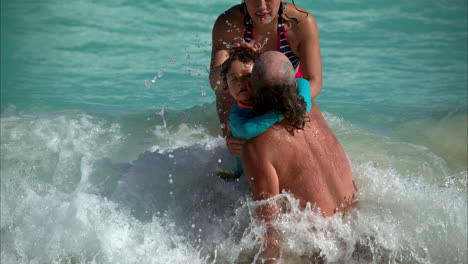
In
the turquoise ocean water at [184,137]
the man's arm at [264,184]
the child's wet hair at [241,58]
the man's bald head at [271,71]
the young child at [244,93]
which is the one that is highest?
the man's bald head at [271,71]

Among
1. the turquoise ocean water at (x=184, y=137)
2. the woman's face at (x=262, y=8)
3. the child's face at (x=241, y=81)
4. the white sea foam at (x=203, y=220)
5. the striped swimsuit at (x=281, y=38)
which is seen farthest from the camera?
the striped swimsuit at (x=281, y=38)

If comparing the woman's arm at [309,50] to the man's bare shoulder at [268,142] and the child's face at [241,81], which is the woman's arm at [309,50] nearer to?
the child's face at [241,81]

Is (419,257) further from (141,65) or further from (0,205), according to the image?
(141,65)

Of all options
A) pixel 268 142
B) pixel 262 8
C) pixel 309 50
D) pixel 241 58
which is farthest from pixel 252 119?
pixel 309 50

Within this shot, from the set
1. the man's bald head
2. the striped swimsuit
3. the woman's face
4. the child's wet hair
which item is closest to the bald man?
the man's bald head

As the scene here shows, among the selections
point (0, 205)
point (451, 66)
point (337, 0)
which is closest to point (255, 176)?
point (0, 205)

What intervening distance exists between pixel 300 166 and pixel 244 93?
0.41m

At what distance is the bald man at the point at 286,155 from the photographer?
Answer: 2385 mm

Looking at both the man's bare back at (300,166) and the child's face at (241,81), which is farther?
the child's face at (241,81)

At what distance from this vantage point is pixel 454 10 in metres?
9.52

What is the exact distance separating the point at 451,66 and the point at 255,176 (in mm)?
6623

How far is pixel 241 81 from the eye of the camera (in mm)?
2564

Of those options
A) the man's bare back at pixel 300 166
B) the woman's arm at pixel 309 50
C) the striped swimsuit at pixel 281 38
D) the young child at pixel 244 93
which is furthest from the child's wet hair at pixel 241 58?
the striped swimsuit at pixel 281 38

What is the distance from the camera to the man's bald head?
7.72ft
